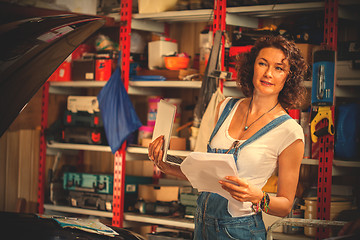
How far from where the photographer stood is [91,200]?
13.1 feet

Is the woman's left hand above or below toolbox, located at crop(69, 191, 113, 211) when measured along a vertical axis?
above

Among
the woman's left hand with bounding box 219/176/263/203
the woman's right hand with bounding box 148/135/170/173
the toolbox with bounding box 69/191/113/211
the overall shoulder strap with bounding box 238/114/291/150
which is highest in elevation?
the overall shoulder strap with bounding box 238/114/291/150

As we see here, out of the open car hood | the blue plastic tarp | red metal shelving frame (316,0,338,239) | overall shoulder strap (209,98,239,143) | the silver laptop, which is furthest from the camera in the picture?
the blue plastic tarp

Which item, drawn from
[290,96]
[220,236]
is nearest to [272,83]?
[290,96]

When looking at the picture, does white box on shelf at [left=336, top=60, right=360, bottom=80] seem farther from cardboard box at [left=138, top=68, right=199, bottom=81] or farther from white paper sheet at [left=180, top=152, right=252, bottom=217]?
white paper sheet at [left=180, top=152, right=252, bottom=217]

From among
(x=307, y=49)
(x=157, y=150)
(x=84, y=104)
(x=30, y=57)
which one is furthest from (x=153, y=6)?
(x=30, y=57)

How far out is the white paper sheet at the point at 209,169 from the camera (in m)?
1.69

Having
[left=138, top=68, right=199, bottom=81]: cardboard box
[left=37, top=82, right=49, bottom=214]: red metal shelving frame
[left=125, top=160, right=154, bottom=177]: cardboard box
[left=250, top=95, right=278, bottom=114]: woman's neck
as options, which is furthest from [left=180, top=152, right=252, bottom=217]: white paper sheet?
[left=37, top=82, right=49, bottom=214]: red metal shelving frame

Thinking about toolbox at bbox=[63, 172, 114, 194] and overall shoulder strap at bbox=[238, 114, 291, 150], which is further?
toolbox at bbox=[63, 172, 114, 194]

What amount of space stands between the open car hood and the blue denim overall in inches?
34.5

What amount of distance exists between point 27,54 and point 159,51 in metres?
2.62

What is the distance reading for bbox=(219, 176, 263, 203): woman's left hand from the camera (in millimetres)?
1765

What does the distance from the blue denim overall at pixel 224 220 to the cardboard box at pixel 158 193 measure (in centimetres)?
176

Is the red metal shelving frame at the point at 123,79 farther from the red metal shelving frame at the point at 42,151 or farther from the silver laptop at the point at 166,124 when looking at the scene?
the silver laptop at the point at 166,124
